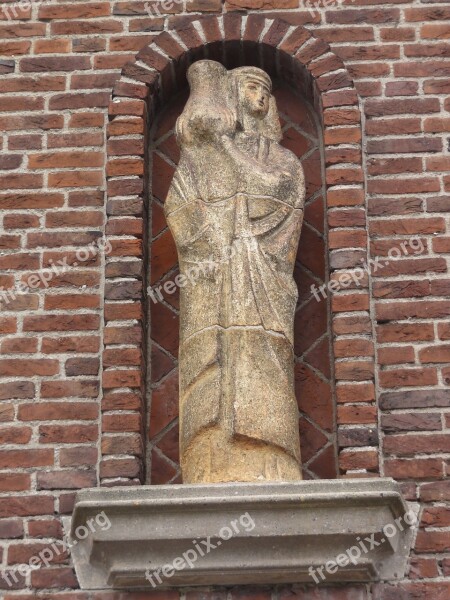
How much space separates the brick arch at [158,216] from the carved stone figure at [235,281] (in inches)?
7.8

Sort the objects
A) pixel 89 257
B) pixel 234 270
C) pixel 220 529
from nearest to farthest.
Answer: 1. pixel 220 529
2. pixel 234 270
3. pixel 89 257

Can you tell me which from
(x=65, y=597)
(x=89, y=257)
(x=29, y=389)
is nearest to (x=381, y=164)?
(x=89, y=257)

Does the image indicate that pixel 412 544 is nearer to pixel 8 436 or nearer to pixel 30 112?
pixel 8 436

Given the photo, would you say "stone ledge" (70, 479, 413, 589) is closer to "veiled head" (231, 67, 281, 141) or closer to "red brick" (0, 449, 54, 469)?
"red brick" (0, 449, 54, 469)

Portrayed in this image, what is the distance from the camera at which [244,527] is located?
16.8ft

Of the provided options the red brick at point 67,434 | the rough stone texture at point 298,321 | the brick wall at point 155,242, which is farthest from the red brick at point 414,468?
the red brick at point 67,434

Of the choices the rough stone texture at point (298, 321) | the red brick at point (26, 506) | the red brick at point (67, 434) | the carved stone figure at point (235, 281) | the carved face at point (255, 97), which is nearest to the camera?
the carved stone figure at point (235, 281)

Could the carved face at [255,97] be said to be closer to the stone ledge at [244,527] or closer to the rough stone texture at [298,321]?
the rough stone texture at [298,321]

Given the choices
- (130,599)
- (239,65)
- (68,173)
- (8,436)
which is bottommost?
(130,599)

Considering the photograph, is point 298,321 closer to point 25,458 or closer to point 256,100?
point 256,100

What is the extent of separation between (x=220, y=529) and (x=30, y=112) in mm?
2105

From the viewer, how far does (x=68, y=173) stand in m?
6.15

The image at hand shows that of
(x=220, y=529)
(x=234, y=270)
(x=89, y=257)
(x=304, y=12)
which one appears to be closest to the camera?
(x=220, y=529)

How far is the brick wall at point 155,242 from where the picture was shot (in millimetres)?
5539
